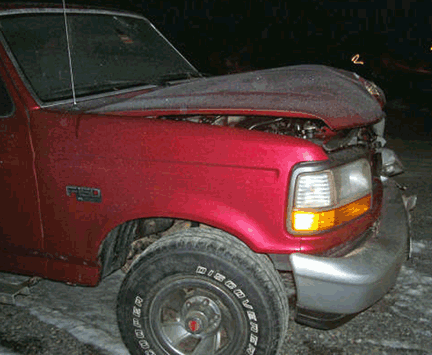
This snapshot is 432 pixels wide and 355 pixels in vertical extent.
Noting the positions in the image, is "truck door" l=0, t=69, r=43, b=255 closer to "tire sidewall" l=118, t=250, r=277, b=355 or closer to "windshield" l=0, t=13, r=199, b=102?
"windshield" l=0, t=13, r=199, b=102

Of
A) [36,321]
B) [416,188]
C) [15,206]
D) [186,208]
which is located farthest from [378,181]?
[416,188]

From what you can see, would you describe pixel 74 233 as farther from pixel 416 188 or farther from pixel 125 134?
pixel 416 188

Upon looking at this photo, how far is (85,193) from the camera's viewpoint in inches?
98.1

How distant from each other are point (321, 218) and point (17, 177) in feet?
5.21

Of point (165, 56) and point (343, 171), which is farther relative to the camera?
point (165, 56)

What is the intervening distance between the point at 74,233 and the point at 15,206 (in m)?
0.38

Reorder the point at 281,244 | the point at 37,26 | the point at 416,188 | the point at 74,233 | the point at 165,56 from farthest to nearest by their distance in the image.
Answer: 1. the point at 416,188
2. the point at 165,56
3. the point at 37,26
4. the point at 74,233
5. the point at 281,244

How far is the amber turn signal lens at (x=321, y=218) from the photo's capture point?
2240 mm

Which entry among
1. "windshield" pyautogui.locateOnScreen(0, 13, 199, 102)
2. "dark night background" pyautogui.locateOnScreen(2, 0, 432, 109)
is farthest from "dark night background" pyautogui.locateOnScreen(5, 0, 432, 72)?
"windshield" pyautogui.locateOnScreen(0, 13, 199, 102)

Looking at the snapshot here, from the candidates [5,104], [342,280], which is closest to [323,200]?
[342,280]

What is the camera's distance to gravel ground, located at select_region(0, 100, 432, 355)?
2.86m

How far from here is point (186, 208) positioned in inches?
90.6

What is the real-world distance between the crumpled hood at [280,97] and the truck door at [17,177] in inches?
17.1

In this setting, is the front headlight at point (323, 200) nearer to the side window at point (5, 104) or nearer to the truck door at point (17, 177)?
the truck door at point (17, 177)
